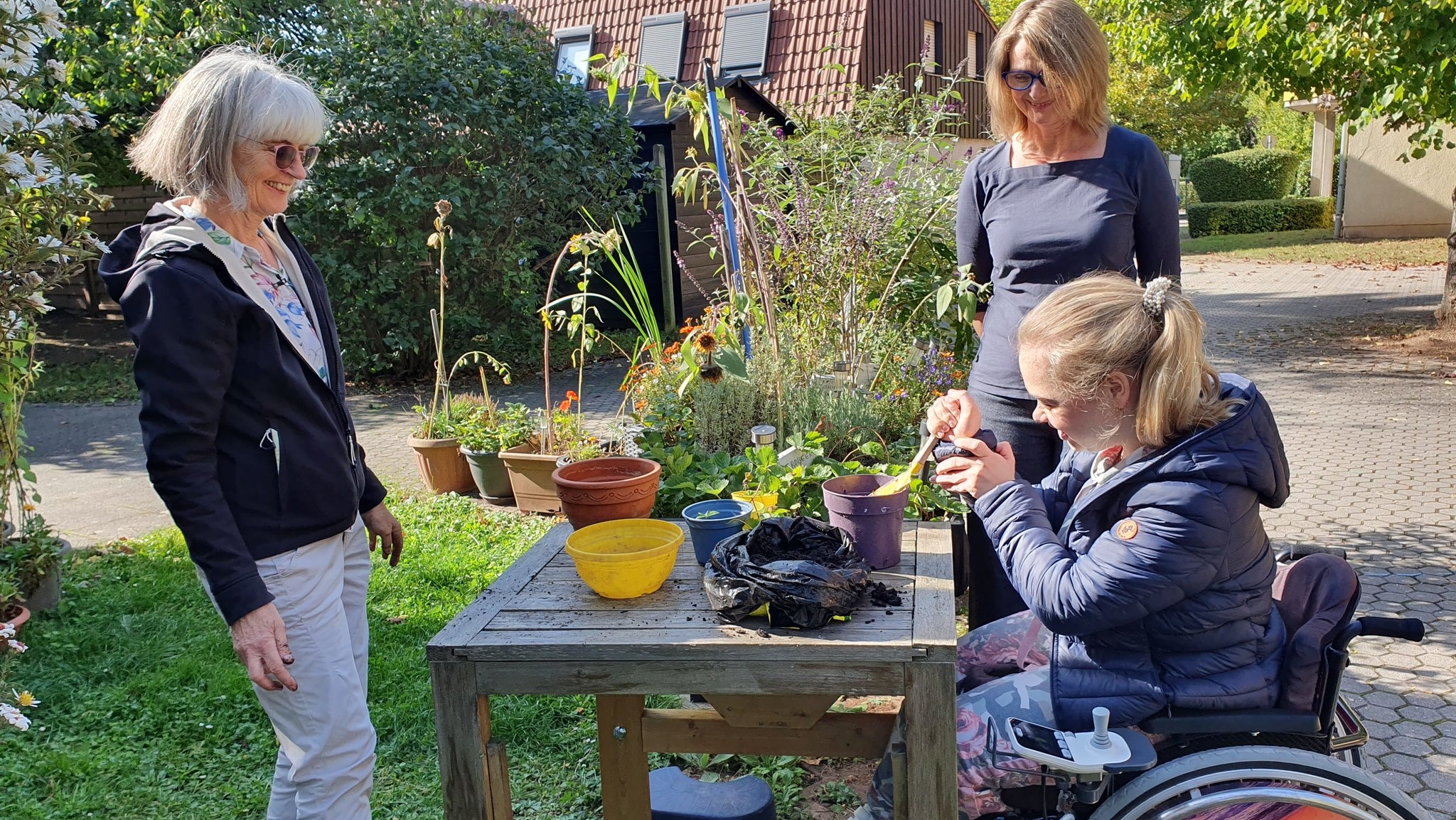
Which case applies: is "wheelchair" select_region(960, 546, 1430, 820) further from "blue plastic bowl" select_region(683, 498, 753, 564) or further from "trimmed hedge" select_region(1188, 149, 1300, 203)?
"trimmed hedge" select_region(1188, 149, 1300, 203)

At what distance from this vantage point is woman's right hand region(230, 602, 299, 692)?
1.81 meters

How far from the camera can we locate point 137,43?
9.28 metres

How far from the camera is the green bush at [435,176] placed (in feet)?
28.1

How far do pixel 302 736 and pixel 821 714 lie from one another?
101cm

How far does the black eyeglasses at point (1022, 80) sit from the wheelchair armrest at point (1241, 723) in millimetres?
1582

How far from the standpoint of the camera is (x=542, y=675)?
1.86 meters

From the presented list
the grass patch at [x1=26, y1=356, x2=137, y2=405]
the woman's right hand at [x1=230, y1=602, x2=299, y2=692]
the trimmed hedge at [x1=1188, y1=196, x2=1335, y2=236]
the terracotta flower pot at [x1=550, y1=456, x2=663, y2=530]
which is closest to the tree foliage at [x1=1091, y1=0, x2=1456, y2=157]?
the terracotta flower pot at [x1=550, y1=456, x2=663, y2=530]

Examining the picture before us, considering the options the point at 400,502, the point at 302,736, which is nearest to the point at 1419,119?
the point at 400,502

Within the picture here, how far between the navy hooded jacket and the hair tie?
1510 mm

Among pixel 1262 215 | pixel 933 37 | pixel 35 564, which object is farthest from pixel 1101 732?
pixel 1262 215

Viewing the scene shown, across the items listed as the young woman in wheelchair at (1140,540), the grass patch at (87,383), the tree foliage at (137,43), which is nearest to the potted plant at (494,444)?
the young woman in wheelchair at (1140,540)

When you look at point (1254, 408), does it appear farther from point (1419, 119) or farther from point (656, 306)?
point (656, 306)

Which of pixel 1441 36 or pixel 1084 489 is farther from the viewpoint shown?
pixel 1441 36

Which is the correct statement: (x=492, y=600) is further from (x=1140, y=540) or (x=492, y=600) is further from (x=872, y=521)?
(x=1140, y=540)
